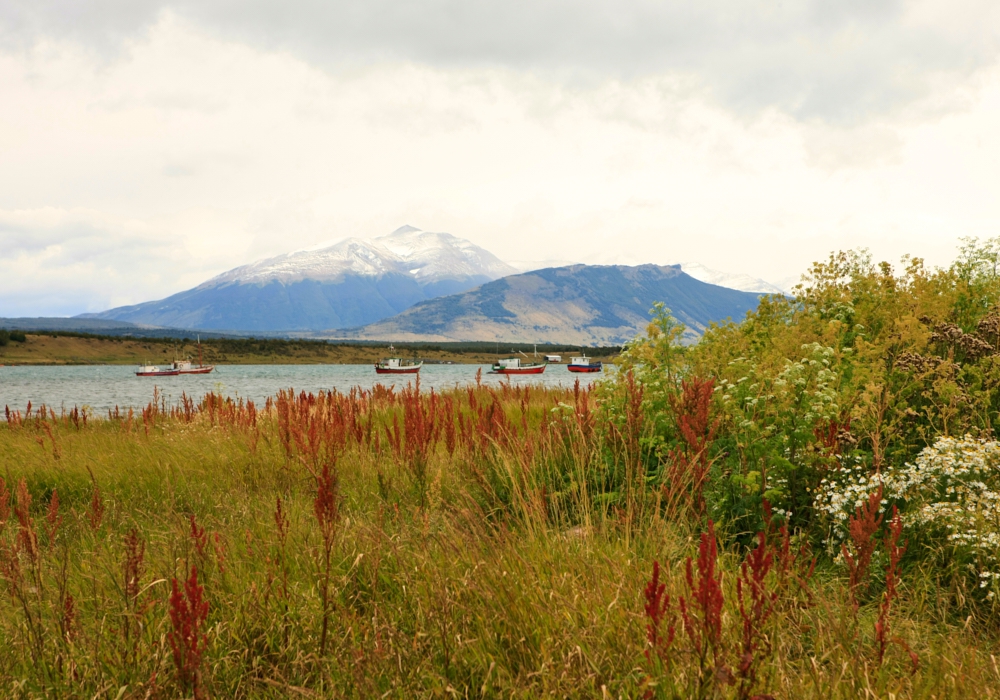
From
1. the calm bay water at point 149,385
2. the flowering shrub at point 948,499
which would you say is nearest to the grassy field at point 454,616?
the flowering shrub at point 948,499

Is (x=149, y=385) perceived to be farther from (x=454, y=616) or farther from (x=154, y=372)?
(x=454, y=616)

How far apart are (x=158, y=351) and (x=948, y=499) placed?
107435 mm

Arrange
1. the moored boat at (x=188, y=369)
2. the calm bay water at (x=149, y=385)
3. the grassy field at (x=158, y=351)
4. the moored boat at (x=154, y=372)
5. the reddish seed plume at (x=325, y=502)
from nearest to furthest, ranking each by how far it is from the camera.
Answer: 1. the reddish seed plume at (x=325, y=502)
2. the calm bay water at (x=149, y=385)
3. the moored boat at (x=154, y=372)
4. the moored boat at (x=188, y=369)
5. the grassy field at (x=158, y=351)

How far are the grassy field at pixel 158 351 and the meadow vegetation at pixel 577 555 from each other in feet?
306

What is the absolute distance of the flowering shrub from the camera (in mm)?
3754

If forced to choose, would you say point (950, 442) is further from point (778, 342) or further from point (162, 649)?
point (162, 649)

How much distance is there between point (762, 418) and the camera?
15.2 ft

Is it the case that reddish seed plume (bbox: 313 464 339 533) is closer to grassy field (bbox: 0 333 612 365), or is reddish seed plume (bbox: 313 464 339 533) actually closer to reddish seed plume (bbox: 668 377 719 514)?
reddish seed plume (bbox: 668 377 719 514)

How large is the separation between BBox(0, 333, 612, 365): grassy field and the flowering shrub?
96.2 metres

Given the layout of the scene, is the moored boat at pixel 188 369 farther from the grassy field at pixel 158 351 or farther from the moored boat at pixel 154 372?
the grassy field at pixel 158 351

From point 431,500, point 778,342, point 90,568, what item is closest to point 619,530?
point 431,500

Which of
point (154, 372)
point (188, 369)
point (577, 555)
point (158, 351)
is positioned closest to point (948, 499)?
point (577, 555)

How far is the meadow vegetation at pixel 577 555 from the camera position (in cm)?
249

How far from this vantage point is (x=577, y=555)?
3.39 metres
